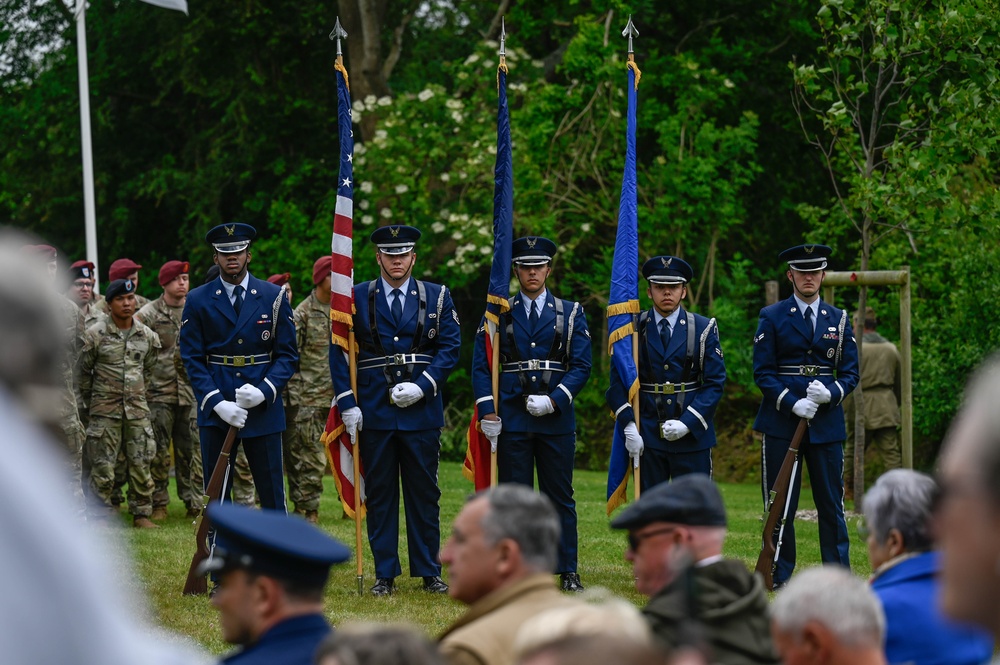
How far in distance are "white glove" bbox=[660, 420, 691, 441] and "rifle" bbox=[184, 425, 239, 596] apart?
9.48 feet

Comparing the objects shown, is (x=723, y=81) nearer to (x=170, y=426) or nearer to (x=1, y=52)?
(x=170, y=426)


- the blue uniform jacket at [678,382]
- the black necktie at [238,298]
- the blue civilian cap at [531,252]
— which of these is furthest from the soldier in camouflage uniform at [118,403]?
the blue uniform jacket at [678,382]

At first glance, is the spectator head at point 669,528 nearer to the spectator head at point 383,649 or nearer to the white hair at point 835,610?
the white hair at point 835,610

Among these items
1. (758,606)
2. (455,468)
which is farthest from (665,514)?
(455,468)

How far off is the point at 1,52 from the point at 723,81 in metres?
15.0

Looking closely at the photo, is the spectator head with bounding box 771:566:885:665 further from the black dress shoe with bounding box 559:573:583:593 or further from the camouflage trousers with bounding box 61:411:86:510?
the camouflage trousers with bounding box 61:411:86:510

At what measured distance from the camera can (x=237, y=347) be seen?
9.12 m

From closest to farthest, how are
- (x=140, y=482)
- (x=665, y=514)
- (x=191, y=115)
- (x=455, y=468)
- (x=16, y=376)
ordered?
(x=16, y=376) < (x=665, y=514) < (x=140, y=482) < (x=455, y=468) < (x=191, y=115)

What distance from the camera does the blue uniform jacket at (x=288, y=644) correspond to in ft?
11.1

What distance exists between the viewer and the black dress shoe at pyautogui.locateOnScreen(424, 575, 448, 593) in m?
8.90

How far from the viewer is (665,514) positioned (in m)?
4.31

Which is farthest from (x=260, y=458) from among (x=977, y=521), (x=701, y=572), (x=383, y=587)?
(x=977, y=521)

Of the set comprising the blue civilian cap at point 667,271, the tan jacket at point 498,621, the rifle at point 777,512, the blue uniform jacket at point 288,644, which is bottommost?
the rifle at point 777,512

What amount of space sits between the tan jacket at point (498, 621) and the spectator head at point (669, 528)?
0.44 m
